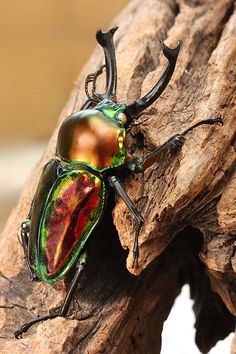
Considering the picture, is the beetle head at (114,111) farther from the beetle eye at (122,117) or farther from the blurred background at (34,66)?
the blurred background at (34,66)

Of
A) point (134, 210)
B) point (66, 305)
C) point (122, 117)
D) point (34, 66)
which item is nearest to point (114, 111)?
point (122, 117)

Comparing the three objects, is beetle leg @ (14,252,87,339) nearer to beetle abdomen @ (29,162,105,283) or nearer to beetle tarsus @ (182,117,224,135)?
beetle abdomen @ (29,162,105,283)

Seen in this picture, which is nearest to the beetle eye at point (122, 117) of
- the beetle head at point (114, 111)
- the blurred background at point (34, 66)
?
the beetle head at point (114, 111)

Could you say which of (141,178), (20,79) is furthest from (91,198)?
(20,79)

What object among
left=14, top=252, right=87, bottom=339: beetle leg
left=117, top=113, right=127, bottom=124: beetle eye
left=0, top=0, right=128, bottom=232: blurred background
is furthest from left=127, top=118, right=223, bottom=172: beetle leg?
left=0, top=0, right=128, bottom=232: blurred background

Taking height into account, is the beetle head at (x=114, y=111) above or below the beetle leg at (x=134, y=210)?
above

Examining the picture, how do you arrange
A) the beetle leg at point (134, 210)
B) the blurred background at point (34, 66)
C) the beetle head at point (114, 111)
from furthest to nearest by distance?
the blurred background at point (34, 66) < the beetle head at point (114, 111) < the beetle leg at point (134, 210)

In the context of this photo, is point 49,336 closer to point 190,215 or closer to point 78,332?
point 78,332

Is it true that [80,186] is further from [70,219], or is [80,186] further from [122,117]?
[122,117]
